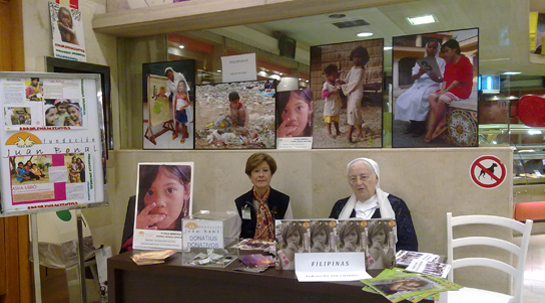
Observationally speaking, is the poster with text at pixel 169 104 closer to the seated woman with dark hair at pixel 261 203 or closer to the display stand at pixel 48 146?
the seated woman with dark hair at pixel 261 203

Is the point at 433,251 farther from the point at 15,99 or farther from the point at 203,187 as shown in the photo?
the point at 15,99

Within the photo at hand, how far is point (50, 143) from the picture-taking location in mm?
2602

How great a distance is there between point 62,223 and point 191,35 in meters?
2.10

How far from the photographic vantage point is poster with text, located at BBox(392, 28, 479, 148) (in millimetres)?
3084

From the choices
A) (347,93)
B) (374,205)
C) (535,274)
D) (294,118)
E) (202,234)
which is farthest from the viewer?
(535,274)

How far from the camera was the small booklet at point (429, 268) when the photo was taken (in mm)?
1966

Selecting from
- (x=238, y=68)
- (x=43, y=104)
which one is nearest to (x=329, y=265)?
(x=43, y=104)

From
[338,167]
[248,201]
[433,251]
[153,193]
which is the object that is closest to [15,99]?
[153,193]

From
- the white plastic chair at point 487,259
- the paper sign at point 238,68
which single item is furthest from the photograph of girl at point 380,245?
the paper sign at point 238,68

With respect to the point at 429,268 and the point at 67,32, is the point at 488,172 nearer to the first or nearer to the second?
the point at 429,268

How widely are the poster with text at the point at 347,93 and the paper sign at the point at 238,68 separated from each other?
59 cm

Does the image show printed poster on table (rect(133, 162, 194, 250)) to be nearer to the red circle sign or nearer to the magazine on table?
the magazine on table

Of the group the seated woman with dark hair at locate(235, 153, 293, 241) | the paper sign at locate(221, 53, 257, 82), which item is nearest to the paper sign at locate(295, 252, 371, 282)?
the seated woman with dark hair at locate(235, 153, 293, 241)

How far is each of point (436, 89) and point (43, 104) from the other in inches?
110
